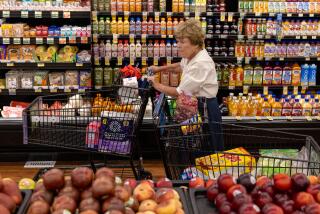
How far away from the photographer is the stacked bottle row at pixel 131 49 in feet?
20.4

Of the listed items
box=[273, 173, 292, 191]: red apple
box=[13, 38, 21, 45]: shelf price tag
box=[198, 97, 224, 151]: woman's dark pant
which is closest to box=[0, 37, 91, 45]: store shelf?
box=[13, 38, 21, 45]: shelf price tag

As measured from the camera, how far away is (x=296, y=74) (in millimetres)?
6512

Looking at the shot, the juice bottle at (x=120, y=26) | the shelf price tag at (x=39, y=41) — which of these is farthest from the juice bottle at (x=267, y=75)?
the shelf price tag at (x=39, y=41)

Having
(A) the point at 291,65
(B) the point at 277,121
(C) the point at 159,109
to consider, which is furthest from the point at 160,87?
(A) the point at 291,65

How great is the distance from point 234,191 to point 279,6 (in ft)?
15.8

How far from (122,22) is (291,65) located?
2.39 metres

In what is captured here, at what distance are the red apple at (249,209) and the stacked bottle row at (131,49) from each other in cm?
451

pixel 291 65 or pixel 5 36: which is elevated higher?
pixel 5 36

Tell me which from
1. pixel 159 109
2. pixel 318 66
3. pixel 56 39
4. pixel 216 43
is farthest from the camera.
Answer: pixel 318 66

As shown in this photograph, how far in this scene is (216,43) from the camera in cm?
641

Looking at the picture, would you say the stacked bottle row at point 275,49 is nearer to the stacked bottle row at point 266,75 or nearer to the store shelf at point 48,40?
the stacked bottle row at point 266,75

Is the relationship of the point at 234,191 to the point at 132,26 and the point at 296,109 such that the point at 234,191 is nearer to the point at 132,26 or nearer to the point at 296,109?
the point at 296,109

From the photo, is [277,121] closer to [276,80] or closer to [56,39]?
[276,80]

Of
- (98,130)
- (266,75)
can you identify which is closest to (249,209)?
(98,130)
